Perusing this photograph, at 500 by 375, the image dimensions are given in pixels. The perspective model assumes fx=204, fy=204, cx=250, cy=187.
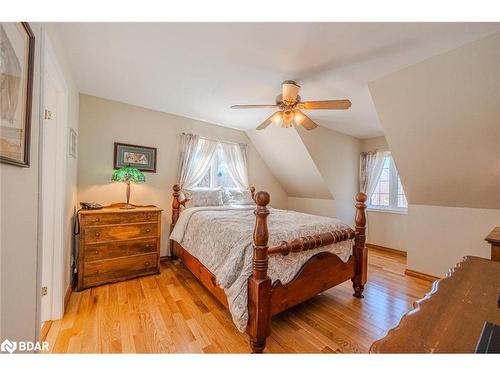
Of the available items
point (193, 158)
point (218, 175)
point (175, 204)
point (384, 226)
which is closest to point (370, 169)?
point (384, 226)

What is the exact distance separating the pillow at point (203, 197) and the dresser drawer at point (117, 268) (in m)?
0.91

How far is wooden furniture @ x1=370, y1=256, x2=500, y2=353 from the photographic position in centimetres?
58

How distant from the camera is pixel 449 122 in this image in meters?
2.04

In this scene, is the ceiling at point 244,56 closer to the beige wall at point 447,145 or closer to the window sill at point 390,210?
the beige wall at point 447,145

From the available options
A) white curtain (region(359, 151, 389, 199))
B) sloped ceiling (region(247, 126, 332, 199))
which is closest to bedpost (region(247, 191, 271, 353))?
sloped ceiling (region(247, 126, 332, 199))

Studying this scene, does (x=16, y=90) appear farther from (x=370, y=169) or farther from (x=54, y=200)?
(x=370, y=169)

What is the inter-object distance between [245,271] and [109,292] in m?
1.75

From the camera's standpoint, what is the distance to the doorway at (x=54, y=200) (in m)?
1.72

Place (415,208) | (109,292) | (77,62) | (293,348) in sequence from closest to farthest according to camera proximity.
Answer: (293,348)
(77,62)
(109,292)
(415,208)

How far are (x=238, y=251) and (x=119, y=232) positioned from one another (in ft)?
5.41

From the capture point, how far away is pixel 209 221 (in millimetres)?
2254

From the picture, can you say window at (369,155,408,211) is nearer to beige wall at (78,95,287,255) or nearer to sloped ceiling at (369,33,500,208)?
sloped ceiling at (369,33,500,208)
